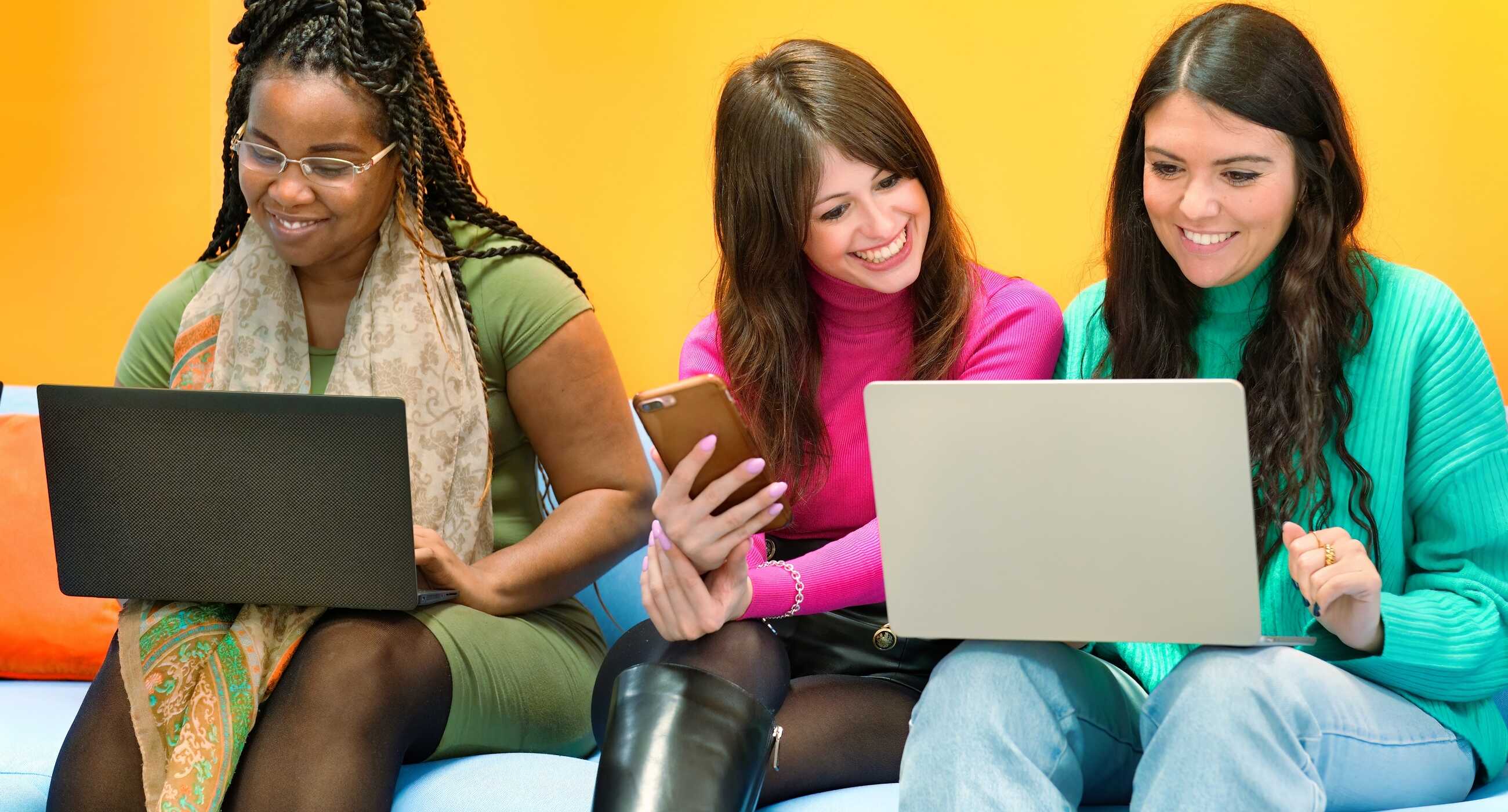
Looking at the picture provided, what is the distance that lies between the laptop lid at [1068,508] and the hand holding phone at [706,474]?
183mm

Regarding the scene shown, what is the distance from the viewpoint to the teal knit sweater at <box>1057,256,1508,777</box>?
1.39 metres

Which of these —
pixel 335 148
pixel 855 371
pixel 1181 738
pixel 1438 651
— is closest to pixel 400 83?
pixel 335 148

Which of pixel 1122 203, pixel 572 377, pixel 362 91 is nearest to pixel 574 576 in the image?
pixel 572 377

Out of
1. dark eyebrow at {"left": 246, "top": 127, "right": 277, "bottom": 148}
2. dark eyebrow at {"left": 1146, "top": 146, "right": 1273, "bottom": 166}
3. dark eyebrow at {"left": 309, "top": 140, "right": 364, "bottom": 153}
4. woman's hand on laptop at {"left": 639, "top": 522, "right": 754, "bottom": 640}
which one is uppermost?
dark eyebrow at {"left": 246, "top": 127, "right": 277, "bottom": 148}

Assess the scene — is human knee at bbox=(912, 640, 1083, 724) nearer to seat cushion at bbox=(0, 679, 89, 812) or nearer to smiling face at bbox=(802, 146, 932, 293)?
smiling face at bbox=(802, 146, 932, 293)

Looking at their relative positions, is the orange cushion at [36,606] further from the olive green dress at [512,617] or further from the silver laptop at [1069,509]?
the silver laptop at [1069,509]

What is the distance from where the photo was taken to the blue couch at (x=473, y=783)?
1487mm

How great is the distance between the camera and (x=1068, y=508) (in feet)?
4.05

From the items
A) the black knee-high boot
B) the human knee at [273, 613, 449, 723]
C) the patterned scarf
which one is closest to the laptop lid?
the black knee-high boot

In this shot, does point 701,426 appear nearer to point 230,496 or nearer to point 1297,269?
point 230,496

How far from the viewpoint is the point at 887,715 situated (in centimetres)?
158

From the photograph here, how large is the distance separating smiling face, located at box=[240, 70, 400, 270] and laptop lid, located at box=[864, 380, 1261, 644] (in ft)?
3.08

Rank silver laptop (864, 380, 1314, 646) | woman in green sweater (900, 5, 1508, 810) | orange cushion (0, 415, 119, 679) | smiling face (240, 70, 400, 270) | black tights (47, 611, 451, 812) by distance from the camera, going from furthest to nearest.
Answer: orange cushion (0, 415, 119, 679) < smiling face (240, 70, 400, 270) < black tights (47, 611, 451, 812) < woman in green sweater (900, 5, 1508, 810) < silver laptop (864, 380, 1314, 646)

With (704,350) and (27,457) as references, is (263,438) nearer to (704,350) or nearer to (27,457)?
(704,350)
